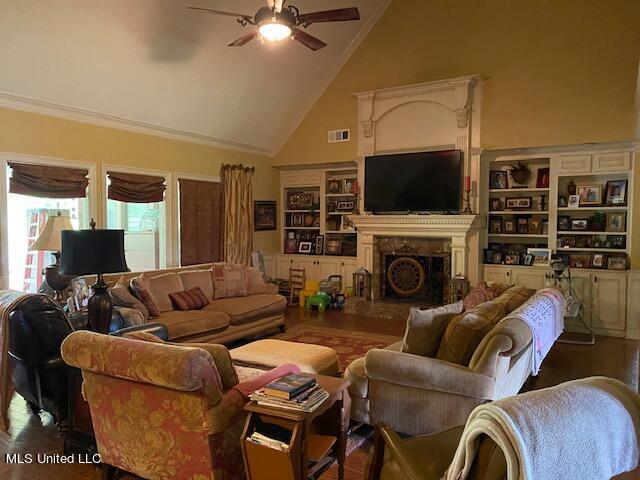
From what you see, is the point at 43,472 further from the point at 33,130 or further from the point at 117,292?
the point at 33,130

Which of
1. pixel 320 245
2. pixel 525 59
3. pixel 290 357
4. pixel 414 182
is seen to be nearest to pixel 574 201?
pixel 525 59

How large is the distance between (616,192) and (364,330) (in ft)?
12.2

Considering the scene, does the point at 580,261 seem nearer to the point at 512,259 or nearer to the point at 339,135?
the point at 512,259

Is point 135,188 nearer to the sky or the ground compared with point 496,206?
nearer to the sky

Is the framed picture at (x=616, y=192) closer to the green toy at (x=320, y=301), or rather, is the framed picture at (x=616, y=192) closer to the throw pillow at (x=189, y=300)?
the green toy at (x=320, y=301)

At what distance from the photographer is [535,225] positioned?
21.8 feet

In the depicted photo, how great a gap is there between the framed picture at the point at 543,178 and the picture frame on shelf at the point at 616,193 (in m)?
0.72

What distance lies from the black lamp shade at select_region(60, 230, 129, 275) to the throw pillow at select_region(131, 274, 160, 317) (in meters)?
1.62

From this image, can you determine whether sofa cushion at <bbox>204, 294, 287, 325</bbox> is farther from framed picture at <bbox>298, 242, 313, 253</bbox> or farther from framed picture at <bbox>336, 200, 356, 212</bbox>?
framed picture at <bbox>336, 200, 356, 212</bbox>

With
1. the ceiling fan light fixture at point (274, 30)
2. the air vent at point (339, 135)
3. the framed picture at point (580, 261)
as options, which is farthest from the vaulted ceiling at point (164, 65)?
the framed picture at point (580, 261)

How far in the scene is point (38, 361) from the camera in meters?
2.92

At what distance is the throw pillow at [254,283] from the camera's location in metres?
6.23

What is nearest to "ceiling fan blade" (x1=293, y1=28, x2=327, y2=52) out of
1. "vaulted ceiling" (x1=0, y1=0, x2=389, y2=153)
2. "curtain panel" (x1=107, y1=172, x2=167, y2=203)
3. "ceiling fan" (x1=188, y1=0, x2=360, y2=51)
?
"ceiling fan" (x1=188, y1=0, x2=360, y2=51)

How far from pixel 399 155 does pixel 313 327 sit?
2815 millimetres
